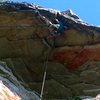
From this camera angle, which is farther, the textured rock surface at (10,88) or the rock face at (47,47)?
the rock face at (47,47)

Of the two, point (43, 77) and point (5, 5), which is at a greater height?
point (5, 5)

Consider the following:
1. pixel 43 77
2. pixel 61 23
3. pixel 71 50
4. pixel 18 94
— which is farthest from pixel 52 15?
pixel 18 94

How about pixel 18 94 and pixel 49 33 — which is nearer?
pixel 18 94

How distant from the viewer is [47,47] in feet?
45.6

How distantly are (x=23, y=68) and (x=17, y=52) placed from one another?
696mm

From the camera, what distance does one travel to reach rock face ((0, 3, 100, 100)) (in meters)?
13.6

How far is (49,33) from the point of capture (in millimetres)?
13750

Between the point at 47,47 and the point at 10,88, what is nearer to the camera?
Answer: the point at 10,88

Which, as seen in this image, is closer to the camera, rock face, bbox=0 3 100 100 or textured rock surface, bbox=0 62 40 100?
textured rock surface, bbox=0 62 40 100

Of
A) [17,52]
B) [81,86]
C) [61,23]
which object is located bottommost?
[81,86]

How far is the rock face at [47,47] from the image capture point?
13.6 m

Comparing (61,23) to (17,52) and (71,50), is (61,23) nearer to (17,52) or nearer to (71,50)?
(71,50)

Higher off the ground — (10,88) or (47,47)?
(47,47)

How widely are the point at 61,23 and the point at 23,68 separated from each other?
7.77ft
